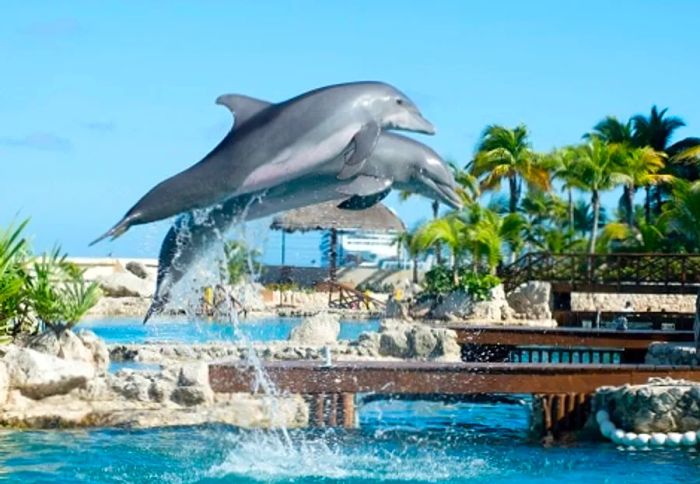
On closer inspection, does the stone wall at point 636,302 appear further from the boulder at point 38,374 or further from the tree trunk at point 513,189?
the boulder at point 38,374

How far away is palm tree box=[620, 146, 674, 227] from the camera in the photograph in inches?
1447

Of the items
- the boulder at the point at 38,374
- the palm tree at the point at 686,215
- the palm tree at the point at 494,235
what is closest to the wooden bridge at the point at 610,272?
the palm tree at the point at 494,235

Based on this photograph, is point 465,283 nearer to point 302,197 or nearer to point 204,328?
point 204,328

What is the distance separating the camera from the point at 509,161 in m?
39.2

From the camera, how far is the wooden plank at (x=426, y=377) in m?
12.0

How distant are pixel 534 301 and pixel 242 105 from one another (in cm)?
2193

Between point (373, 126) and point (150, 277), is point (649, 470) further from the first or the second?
point (150, 277)

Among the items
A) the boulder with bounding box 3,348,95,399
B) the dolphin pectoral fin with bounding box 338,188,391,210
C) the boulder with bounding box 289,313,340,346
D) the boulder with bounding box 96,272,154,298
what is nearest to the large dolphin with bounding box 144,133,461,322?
the dolphin pectoral fin with bounding box 338,188,391,210

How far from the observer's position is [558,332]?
59.9ft

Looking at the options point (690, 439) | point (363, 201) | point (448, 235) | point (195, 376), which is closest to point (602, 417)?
point (690, 439)

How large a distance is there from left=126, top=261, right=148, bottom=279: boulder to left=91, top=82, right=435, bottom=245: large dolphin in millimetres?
34143

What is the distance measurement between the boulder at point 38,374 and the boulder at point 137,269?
92.2 ft

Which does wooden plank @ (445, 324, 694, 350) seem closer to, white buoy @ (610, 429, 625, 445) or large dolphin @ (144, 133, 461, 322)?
white buoy @ (610, 429, 625, 445)

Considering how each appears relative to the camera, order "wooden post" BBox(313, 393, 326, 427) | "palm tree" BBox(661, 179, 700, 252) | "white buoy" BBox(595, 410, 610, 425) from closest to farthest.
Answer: "white buoy" BBox(595, 410, 610, 425)
"wooden post" BBox(313, 393, 326, 427)
"palm tree" BBox(661, 179, 700, 252)
